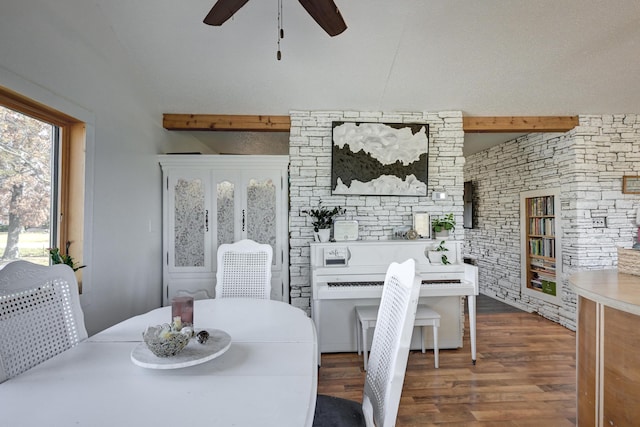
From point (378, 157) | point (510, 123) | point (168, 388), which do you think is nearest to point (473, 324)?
point (378, 157)

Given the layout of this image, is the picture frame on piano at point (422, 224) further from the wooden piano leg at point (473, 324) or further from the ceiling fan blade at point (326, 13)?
the ceiling fan blade at point (326, 13)

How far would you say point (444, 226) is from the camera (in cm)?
340

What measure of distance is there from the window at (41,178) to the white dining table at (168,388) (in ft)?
3.48

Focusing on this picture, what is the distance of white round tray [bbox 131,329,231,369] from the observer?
3.67 ft

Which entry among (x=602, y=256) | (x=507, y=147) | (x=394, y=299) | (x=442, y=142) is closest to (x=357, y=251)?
(x=442, y=142)

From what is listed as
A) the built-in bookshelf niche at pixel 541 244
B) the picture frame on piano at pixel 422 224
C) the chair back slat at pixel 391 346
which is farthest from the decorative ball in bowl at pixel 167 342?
the built-in bookshelf niche at pixel 541 244

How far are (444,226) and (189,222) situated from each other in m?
2.64

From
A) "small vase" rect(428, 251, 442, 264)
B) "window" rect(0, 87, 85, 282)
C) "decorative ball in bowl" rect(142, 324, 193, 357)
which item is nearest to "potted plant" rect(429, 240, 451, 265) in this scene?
Answer: "small vase" rect(428, 251, 442, 264)

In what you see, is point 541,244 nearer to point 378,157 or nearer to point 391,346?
point 378,157

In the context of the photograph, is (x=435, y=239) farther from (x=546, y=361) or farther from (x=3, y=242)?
(x=3, y=242)

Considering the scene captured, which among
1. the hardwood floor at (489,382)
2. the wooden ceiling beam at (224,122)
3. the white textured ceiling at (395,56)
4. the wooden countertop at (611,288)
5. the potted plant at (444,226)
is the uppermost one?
the white textured ceiling at (395,56)

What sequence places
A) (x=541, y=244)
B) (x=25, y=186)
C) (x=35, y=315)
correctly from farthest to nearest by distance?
1. (x=541, y=244)
2. (x=25, y=186)
3. (x=35, y=315)

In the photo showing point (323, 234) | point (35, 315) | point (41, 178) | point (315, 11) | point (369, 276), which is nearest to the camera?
point (35, 315)

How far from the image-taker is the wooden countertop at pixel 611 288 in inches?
53.6
